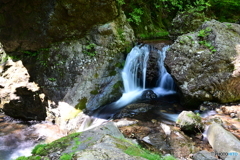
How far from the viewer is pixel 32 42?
29.5 ft

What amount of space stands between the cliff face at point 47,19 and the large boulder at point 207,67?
12.9 ft

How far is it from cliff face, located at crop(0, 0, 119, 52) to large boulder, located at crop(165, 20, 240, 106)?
394 centimetres

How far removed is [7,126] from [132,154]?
7175mm

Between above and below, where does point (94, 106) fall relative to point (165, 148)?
above

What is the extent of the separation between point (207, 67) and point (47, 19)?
7.23m

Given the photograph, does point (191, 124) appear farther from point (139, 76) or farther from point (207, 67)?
point (139, 76)

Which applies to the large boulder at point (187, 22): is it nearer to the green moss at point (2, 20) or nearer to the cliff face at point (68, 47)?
the cliff face at point (68, 47)

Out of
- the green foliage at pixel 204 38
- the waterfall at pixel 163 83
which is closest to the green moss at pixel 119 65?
the waterfall at pixel 163 83

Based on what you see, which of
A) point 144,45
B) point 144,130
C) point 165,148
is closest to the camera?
point 165,148

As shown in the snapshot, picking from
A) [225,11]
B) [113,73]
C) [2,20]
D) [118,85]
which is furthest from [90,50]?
[225,11]

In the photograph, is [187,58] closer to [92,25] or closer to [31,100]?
[92,25]

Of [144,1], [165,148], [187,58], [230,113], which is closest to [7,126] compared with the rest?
[165,148]

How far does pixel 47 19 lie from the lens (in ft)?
27.5

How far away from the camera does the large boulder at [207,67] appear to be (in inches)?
278
